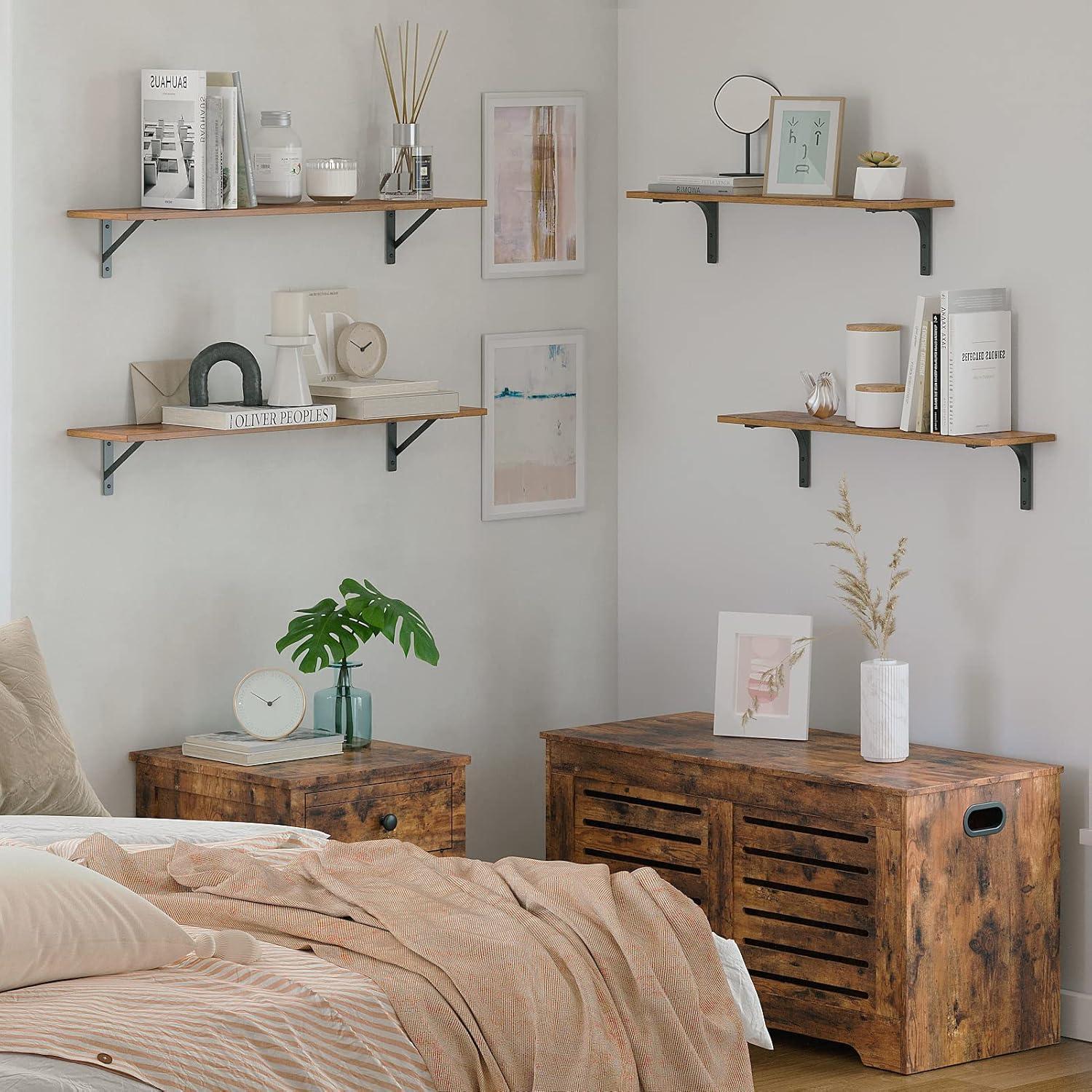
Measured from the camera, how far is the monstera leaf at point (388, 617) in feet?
14.5

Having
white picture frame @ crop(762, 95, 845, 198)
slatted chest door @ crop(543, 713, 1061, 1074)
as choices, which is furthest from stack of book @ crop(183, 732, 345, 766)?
white picture frame @ crop(762, 95, 845, 198)

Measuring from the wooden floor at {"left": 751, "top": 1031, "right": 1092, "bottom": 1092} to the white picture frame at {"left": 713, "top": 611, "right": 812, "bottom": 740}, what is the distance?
0.69 metres

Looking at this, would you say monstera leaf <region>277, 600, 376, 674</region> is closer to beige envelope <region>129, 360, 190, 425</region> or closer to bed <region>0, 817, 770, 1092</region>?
beige envelope <region>129, 360, 190, 425</region>

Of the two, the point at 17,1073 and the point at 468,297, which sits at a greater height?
the point at 468,297

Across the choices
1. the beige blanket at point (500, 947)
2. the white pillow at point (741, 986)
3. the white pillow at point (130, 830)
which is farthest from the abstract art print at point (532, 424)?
the white pillow at point (741, 986)

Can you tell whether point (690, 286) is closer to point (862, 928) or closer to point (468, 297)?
point (468, 297)

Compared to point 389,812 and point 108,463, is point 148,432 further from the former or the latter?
point 389,812

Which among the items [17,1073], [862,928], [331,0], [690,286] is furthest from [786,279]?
[17,1073]

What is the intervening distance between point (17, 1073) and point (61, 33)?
8.02 ft

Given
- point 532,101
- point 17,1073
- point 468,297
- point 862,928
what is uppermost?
point 532,101

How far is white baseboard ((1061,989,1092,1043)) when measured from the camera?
4.41 meters

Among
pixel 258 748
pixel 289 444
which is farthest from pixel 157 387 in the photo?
pixel 258 748

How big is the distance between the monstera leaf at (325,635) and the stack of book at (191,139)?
874 millimetres

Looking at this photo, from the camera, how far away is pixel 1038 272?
14.4 ft
